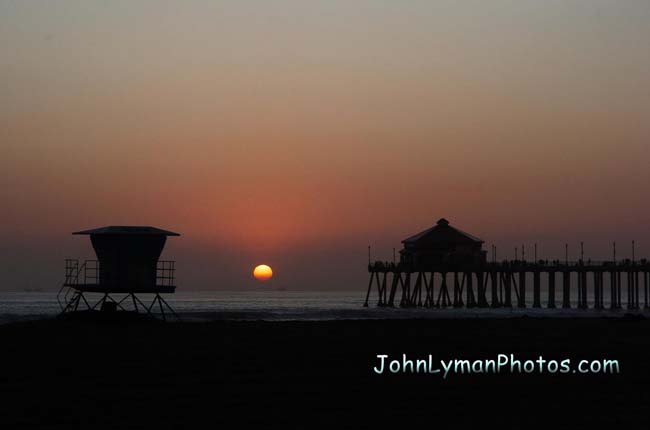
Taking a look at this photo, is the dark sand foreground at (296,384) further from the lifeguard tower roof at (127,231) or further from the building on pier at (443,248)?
the building on pier at (443,248)

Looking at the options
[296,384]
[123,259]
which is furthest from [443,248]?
[296,384]

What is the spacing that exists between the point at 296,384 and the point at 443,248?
75.0 metres

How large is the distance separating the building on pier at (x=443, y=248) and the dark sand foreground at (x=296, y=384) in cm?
6013

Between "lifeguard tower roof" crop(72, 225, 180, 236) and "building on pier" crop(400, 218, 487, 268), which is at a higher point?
"building on pier" crop(400, 218, 487, 268)

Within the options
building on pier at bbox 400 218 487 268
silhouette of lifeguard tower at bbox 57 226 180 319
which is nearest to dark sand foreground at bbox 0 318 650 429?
silhouette of lifeguard tower at bbox 57 226 180 319

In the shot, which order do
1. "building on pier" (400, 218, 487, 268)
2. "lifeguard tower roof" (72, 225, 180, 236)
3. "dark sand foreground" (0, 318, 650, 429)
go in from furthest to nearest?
"building on pier" (400, 218, 487, 268)
"lifeguard tower roof" (72, 225, 180, 236)
"dark sand foreground" (0, 318, 650, 429)

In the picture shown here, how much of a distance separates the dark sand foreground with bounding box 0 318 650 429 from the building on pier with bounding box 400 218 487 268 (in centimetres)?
6013

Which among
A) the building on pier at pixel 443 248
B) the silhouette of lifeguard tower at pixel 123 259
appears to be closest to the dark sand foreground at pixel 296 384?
the silhouette of lifeguard tower at pixel 123 259

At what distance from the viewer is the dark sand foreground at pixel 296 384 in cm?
1822

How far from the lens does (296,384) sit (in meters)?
22.3

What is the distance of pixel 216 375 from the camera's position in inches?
941

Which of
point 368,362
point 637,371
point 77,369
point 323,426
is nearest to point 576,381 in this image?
point 637,371

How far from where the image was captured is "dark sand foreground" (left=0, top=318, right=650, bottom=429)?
18.2 meters

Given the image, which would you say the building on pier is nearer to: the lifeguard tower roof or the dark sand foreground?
the lifeguard tower roof
